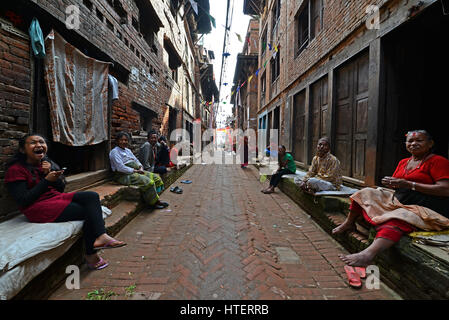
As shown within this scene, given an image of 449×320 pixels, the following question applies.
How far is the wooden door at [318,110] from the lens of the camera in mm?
6114

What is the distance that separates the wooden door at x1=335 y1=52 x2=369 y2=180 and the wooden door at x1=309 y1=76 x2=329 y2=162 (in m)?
0.69

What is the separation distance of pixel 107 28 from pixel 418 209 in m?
5.94

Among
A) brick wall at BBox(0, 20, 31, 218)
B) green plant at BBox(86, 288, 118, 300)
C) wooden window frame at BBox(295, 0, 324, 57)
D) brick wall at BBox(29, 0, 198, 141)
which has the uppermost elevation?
wooden window frame at BBox(295, 0, 324, 57)

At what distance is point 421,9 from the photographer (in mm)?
2965

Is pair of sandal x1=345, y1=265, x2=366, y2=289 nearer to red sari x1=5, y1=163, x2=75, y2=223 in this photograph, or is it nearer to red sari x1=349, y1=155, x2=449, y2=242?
red sari x1=349, y1=155, x2=449, y2=242

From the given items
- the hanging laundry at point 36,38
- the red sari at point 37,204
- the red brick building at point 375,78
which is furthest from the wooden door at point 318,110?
the red sari at point 37,204

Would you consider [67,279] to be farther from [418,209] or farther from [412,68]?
[412,68]

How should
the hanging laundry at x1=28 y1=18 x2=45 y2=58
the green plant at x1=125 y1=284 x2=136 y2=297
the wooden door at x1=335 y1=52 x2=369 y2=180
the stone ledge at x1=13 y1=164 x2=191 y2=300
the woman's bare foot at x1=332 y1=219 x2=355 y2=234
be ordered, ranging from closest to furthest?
the stone ledge at x1=13 y1=164 x2=191 y2=300 → the green plant at x1=125 y1=284 x2=136 y2=297 → the hanging laundry at x1=28 y1=18 x2=45 y2=58 → the woman's bare foot at x1=332 y1=219 x2=355 y2=234 → the wooden door at x1=335 y1=52 x2=369 y2=180

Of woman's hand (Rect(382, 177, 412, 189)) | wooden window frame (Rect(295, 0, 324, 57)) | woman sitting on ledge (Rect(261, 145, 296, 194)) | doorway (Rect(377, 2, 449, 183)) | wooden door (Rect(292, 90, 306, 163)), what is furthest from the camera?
wooden door (Rect(292, 90, 306, 163))

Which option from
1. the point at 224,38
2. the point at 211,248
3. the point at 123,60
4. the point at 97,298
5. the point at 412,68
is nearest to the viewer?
the point at 97,298

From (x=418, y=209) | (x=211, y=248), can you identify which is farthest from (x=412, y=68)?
(x=211, y=248)

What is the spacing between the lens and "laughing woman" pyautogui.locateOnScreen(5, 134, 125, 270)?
212 centimetres

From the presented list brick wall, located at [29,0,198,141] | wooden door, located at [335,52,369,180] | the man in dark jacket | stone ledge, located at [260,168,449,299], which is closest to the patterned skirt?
the man in dark jacket

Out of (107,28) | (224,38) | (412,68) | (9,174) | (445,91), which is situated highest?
(224,38)
